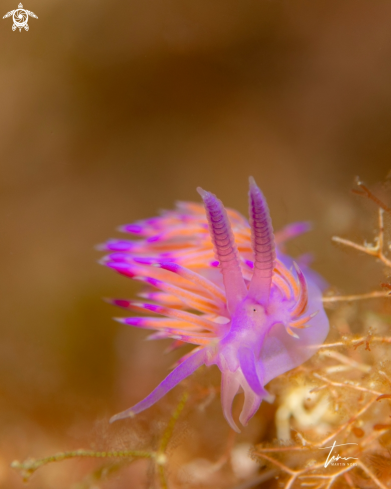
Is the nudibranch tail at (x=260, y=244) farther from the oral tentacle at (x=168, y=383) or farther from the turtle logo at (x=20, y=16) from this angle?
the turtle logo at (x=20, y=16)

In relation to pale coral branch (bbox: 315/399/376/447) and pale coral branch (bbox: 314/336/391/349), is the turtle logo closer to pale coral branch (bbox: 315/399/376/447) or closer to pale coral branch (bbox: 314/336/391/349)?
pale coral branch (bbox: 314/336/391/349)

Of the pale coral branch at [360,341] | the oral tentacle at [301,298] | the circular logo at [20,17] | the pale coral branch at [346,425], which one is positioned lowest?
the pale coral branch at [346,425]

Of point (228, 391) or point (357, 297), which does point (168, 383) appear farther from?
point (357, 297)

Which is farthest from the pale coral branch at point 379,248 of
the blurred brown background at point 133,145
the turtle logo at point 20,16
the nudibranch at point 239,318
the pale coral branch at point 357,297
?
the turtle logo at point 20,16

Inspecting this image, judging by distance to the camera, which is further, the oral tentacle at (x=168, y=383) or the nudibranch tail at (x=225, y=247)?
the oral tentacle at (x=168, y=383)

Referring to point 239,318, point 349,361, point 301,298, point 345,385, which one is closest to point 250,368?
point 239,318

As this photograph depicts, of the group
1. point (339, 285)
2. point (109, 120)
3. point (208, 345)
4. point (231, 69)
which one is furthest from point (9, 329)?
point (231, 69)
